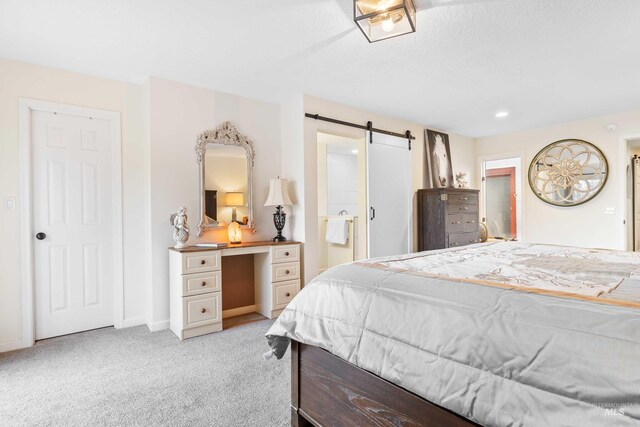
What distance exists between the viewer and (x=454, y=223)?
15.7 ft

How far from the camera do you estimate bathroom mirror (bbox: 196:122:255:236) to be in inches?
136

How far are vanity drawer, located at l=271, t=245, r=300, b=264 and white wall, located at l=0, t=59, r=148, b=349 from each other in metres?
1.33

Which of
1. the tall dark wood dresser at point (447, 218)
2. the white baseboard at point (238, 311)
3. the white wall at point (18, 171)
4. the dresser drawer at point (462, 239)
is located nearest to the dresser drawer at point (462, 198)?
the tall dark wood dresser at point (447, 218)

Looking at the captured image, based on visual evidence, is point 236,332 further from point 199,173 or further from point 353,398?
point 353,398

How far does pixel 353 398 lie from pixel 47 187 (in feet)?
10.6

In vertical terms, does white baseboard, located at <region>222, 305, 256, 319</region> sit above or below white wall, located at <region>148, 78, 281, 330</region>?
below

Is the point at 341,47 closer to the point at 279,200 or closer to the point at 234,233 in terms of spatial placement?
the point at 279,200

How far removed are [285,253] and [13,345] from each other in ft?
8.00

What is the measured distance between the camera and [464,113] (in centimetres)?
451

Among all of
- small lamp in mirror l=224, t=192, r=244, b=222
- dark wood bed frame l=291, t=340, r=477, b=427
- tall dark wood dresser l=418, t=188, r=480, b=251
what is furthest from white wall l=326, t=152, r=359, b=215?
dark wood bed frame l=291, t=340, r=477, b=427

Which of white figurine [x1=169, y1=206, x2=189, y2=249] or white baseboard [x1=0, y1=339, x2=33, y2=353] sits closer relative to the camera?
white baseboard [x1=0, y1=339, x2=33, y2=353]

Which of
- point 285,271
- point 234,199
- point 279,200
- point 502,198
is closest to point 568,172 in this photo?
point 502,198

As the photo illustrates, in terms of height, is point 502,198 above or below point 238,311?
above

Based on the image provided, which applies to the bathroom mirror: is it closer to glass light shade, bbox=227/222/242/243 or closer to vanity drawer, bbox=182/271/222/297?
glass light shade, bbox=227/222/242/243
